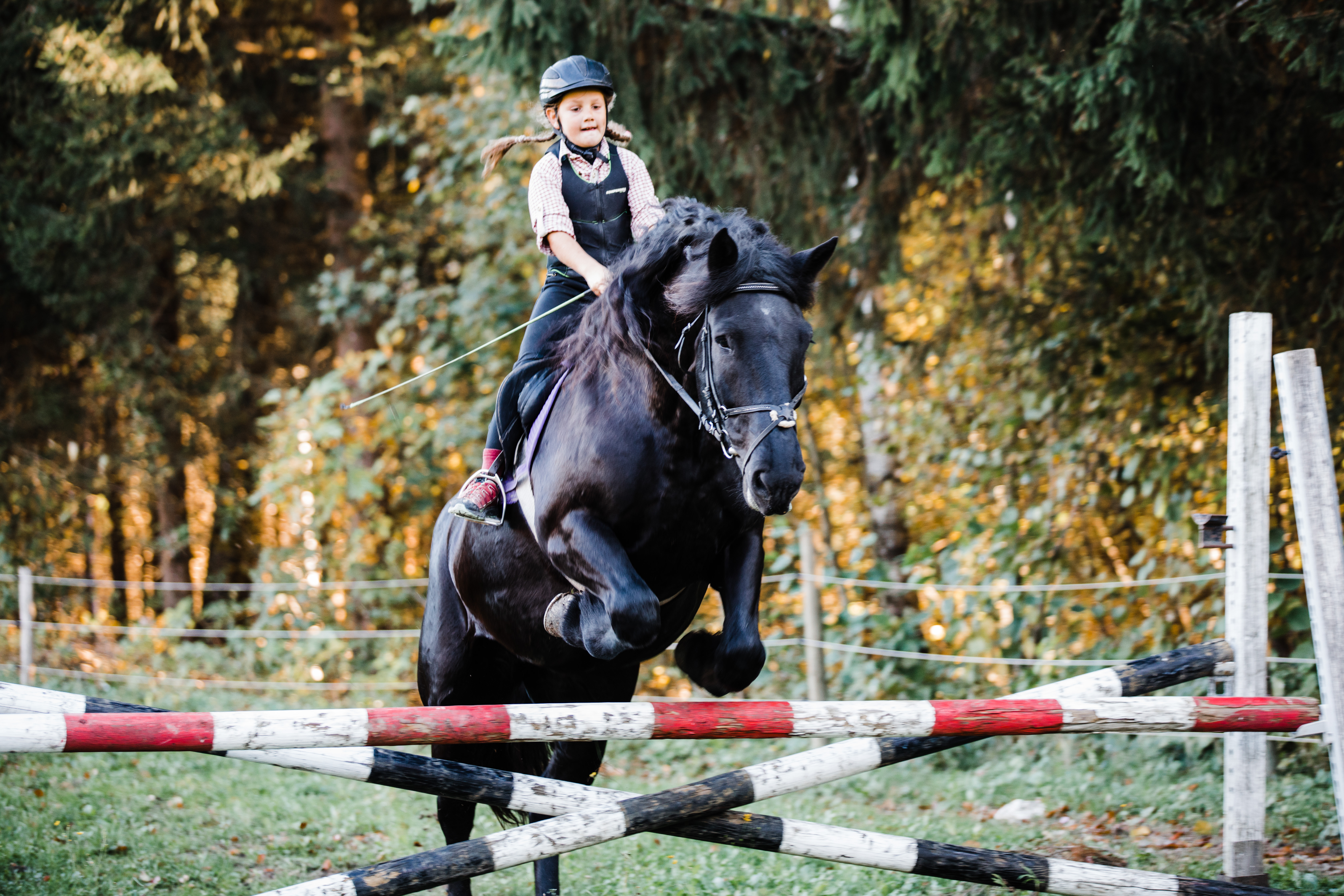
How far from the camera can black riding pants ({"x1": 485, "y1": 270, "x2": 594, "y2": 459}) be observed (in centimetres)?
374

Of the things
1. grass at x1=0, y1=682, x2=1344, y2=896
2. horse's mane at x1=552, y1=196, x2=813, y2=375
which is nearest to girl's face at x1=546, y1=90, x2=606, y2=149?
horse's mane at x1=552, y1=196, x2=813, y2=375

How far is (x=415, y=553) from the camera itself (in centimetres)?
1117

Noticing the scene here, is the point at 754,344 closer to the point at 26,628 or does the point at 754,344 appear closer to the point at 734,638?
the point at 734,638

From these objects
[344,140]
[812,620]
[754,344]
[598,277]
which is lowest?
[812,620]

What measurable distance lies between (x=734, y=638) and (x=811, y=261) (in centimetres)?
116

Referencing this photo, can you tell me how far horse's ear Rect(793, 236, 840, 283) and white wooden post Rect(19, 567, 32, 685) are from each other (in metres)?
9.97

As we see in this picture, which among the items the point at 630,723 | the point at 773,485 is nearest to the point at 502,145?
the point at 773,485

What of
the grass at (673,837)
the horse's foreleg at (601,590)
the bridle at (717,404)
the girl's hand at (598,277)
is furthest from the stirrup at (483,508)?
the grass at (673,837)

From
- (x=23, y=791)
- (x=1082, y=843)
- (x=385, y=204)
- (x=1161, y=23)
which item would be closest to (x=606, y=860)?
(x=1082, y=843)

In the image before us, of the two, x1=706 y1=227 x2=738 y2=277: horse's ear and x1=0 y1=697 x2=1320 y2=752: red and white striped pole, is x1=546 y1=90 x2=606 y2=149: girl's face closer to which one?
x1=706 y1=227 x2=738 y2=277: horse's ear

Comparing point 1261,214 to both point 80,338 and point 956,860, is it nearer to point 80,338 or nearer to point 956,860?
point 956,860

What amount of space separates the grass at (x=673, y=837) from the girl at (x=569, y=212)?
206 centimetres

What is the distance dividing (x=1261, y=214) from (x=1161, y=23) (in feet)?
3.80

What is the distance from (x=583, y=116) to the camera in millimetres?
3566
